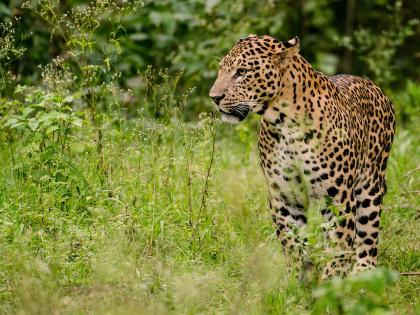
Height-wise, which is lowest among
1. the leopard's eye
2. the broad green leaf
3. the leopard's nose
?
the broad green leaf

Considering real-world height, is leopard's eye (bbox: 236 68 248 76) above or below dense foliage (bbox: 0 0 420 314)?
above

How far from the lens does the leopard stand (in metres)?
6.91

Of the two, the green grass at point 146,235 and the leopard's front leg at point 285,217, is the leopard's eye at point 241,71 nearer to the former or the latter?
the green grass at point 146,235

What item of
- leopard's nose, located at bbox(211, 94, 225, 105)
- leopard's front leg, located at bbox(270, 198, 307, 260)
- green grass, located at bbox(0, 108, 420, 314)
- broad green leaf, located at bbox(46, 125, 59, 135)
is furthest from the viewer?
broad green leaf, located at bbox(46, 125, 59, 135)

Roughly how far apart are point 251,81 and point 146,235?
1.33 m

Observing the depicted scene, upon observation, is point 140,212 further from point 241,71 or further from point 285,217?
point 241,71

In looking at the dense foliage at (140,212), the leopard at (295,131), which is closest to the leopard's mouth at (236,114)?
the leopard at (295,131)

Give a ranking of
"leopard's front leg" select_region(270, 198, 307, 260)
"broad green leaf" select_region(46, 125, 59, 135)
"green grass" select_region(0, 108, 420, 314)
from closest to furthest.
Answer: "green grass" select_region(0, 108, 420, 314)
"leopard's front leg" select_region(270, 198, 307, 260)
"broad green leaf" select_region(46, 125, 59, 135)

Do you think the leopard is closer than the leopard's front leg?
Yes

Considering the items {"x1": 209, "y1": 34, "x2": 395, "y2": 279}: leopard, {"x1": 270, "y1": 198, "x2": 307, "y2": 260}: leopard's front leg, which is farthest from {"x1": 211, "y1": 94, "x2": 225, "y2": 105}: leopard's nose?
{"x1": 270, "y1": 198, "x2": 307, "y2": 260}: leopard's front leg

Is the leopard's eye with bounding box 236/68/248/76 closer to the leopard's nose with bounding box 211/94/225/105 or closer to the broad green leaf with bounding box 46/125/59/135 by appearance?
the leopard's nose with bounding box 211/94/225/105

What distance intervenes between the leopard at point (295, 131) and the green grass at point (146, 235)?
14.7 inches

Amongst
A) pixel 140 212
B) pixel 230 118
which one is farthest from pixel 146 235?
pixel 230 118

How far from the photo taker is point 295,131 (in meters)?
6.94
